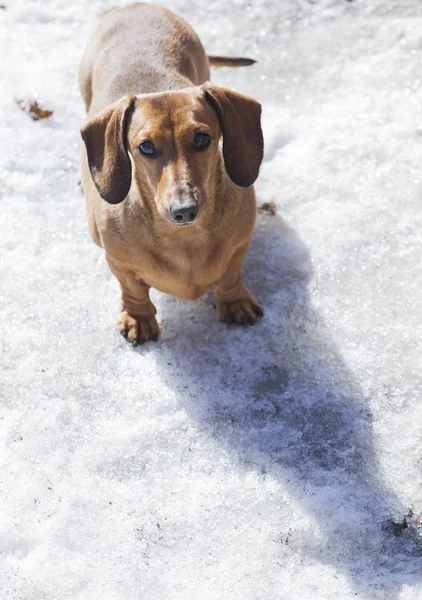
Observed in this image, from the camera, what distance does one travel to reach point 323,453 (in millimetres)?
3285

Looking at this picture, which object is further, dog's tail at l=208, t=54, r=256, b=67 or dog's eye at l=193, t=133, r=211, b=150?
dog's tail at l=208, t=54, r=256, b=67

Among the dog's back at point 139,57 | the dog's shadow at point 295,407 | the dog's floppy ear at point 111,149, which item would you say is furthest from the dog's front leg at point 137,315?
the dog's back at point 139,57

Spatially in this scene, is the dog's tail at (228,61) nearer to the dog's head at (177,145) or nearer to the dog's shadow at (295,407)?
the dog's shadow at (295,407)

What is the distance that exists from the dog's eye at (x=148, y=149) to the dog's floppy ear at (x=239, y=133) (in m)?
0.33

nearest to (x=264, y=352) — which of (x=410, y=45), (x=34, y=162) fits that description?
(x=34, y=162)

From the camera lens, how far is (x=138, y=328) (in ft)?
12.1

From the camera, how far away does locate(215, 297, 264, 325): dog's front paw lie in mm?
3748

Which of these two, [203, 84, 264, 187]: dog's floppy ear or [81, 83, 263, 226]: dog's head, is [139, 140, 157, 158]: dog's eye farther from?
[203, 84, 264, 187]: dog's floppy ear

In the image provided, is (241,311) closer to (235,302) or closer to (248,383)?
(235,302)

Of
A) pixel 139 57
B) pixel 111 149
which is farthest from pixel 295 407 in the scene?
pixel 139 57

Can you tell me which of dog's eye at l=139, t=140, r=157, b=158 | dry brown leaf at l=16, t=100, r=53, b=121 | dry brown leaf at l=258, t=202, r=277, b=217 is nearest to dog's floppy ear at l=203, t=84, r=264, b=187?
dog's eye at l=139, t=140, r=157, b=158

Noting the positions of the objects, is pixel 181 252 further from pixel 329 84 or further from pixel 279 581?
pixel 329 84

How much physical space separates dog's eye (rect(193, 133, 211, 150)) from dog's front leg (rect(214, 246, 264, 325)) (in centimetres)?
80

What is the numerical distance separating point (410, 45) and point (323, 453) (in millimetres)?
3005
